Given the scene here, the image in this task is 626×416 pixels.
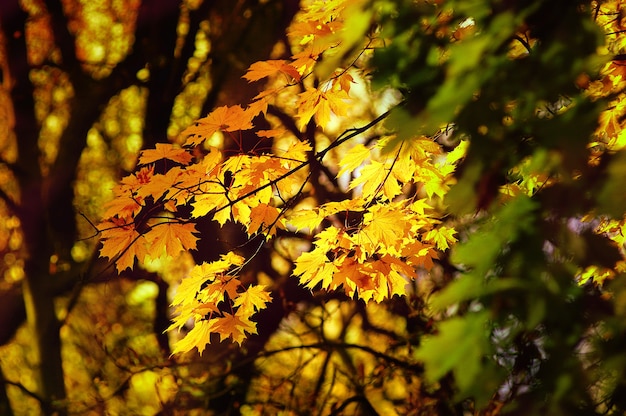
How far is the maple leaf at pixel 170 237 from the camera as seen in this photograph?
1.77 m

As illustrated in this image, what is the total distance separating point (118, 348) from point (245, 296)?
1.92 meters

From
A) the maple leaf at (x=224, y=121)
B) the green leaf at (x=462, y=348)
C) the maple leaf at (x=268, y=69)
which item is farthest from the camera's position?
the maple leaf at (x=224, y=121)

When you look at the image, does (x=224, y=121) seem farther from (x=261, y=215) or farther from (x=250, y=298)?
(x=250, y=298)

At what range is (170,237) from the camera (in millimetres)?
1802

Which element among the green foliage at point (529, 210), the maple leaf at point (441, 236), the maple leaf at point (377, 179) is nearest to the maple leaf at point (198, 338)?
the maple leaf at point (377, 179)

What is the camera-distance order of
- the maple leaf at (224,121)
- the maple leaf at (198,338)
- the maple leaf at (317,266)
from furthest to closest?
the maple leaf at (317,266), the maple leaf at (198,338), the maple leaf at (224,121)

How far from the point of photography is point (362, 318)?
11.9ft

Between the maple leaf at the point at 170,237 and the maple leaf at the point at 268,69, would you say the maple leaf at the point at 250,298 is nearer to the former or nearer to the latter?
the maple leaf at the point at 170,237

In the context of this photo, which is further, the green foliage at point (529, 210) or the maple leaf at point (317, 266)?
the maple leaf at point (317, 266)

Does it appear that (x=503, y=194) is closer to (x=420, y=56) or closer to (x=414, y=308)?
(x=420, y=56)

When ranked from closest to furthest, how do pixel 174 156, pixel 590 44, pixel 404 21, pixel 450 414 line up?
1. pixel 590 44
2. pixel 404 21
3. pixel 174 156
4. pixel 450 414

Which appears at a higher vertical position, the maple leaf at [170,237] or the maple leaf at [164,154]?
the maple leaf at [164,154]

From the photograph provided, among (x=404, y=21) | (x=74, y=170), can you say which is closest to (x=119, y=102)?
(x=74, y=170)

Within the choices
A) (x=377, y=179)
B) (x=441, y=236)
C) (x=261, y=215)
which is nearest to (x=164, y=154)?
(x=261, y=215)
